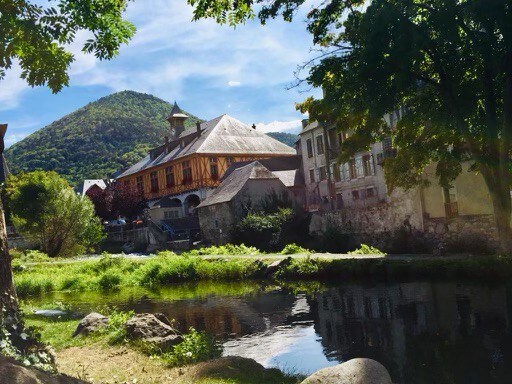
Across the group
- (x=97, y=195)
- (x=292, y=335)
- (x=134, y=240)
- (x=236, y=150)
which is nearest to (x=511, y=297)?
(x=292, y=335)

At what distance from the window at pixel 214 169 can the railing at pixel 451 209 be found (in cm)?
3075

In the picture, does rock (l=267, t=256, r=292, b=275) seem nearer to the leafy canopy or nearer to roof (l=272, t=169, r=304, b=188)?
the leafy canopy

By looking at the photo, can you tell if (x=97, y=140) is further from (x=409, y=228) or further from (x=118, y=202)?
(x=409, y=228)

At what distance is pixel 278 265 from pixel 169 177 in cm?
3629

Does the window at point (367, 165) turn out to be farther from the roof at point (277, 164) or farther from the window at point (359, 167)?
the roof at point (277, 164)

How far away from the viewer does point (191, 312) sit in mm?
17109

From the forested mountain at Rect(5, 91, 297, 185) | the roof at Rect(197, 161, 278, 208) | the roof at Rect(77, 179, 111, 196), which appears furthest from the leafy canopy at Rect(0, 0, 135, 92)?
the forested mountain at Rect(5, 91, 297, 185)

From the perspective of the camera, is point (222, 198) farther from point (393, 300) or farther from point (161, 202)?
point (393, 300)

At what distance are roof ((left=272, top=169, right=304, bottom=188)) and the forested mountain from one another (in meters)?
51.2

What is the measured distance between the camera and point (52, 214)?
37562mm

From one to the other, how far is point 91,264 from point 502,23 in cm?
2492

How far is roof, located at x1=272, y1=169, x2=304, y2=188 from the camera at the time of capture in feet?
153

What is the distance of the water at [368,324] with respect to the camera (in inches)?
384

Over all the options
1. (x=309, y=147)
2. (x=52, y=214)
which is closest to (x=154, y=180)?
(x=309, y=147)
